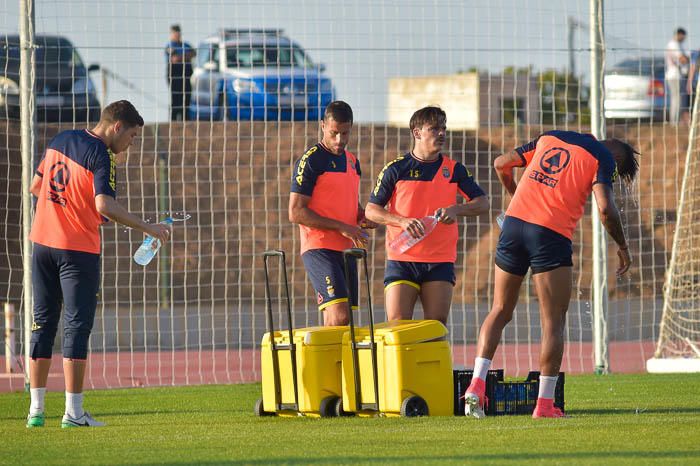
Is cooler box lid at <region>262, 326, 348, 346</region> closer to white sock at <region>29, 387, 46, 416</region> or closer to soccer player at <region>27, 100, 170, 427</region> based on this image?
soccer player at <region>27, 100, 170, 427</region>

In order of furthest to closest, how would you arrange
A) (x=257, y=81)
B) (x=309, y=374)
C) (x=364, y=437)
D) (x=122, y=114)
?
(x=257, y=81), (x=309, y=374), (x=122, y=114), (x=364, y=437)

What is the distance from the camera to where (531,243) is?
25.1ft

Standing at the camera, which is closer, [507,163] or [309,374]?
[507,163]

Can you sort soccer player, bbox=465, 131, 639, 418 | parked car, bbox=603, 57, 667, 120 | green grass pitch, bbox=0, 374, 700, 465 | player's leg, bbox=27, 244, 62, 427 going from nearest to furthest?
1. green grass pitch, bbox=0, 374, 700, 465
2. soccer player, bbox=465, 131, 639, 418
3. player's leg, bbox=27, 244, 62, 427
4. parked car, bbox=603, 57, 667, 120

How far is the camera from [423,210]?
8.64 meters

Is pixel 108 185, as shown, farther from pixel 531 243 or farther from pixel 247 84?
pixel 247 84

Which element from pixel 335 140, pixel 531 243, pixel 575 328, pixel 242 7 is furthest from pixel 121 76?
pixel 575 328

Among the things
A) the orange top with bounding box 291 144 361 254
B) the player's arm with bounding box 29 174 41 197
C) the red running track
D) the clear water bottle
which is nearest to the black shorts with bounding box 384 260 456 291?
the orange top with bounding box 291 144 361 254

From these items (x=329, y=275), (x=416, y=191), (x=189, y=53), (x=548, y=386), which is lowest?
(x=548, y=386)

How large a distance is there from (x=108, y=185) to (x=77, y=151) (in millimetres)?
323

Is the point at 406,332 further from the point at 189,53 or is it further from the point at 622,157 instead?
the point at 189,53

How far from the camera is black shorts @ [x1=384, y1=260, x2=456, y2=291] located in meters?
8.53

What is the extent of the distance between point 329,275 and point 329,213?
0.46 m

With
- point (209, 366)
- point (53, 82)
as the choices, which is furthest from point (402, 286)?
point (209, 366)
